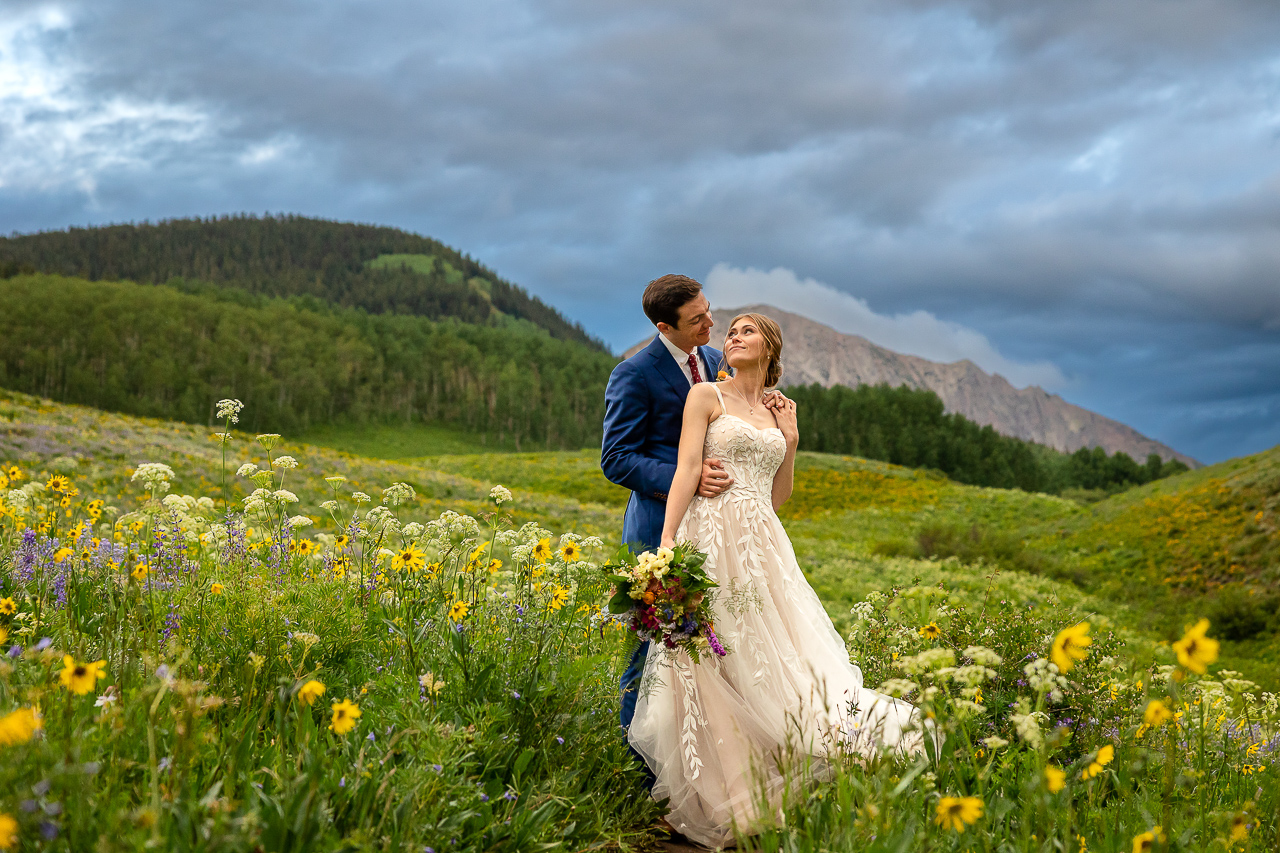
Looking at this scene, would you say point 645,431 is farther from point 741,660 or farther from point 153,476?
point 153,476

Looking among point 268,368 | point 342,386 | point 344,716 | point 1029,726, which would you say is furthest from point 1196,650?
point 268,368

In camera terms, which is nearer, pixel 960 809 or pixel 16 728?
pixel 16 728

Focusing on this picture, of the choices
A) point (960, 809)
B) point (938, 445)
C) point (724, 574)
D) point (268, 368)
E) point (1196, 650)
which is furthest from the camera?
point (268, 368)

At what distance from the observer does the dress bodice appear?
416cm

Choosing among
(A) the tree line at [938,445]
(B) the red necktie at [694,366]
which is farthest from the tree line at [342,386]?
(B) the red necktie at [694,366]

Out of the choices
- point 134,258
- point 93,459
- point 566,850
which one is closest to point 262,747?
point 566,850

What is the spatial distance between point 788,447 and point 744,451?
15.3 inches

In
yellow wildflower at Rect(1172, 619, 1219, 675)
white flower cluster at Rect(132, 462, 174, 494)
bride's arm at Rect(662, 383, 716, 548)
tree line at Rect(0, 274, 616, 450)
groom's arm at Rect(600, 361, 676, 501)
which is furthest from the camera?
tree line at Rect(0, 274, 616, 450)

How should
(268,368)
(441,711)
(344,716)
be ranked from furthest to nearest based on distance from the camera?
(268,368), (441,711), (344,716)

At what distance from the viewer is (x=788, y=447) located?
175 inches

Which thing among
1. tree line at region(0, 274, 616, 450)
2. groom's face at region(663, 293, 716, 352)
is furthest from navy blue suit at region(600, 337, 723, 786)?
tree line at region(0, 274, 616, 450)

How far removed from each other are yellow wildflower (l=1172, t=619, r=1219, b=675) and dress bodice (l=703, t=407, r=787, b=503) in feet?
8.28

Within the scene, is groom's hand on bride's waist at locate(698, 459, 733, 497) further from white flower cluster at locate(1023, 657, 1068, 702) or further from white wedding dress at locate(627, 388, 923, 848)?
white flower cluster at locate(1023, 657, 1068, 702)

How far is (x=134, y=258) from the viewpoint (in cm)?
18312
